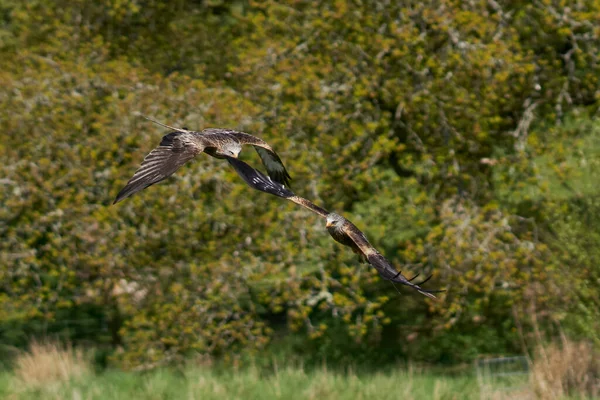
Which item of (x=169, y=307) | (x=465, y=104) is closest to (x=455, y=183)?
(x=465, y=104)

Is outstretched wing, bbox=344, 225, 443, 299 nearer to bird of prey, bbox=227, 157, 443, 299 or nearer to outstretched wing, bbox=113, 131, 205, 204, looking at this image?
bird of prey, bbox=227, 157, 443, 299

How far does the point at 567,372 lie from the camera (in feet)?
35.9

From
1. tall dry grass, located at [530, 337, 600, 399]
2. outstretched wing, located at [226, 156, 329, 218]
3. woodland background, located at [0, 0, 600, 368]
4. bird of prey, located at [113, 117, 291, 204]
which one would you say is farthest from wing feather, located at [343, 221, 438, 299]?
woodland background, located at [0, 0, 600, 368]

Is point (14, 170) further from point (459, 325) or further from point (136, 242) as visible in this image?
point (459, 325)

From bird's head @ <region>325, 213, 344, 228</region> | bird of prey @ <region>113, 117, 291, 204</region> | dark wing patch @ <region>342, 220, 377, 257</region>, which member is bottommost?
dark wing patch @ <region>342, 220, 377, 257</region>

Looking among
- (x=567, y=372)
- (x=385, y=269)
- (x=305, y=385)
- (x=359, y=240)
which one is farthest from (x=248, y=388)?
(x=385, y=269)

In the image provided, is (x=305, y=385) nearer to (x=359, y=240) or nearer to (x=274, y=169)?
(x=274, y=169)

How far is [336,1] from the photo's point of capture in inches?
502

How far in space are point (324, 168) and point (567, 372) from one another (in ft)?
Result: 11.1

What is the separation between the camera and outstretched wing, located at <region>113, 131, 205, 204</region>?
205 inches

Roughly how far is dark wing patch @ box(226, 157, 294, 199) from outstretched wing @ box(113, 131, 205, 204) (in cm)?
20

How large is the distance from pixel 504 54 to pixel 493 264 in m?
2.16

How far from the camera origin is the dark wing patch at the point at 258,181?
5320 millimetres

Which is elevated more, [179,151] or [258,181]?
[179,151]
